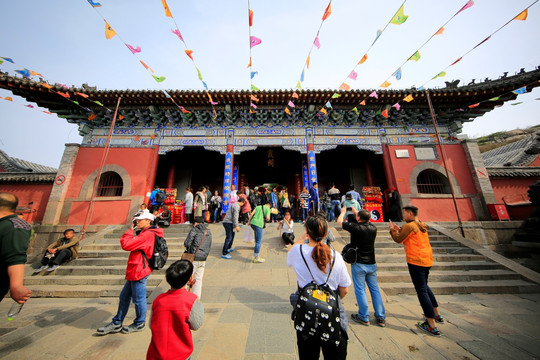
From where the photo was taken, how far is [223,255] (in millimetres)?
5090

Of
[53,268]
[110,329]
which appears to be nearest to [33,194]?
[53,268]

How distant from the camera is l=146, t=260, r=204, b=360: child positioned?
1.50m

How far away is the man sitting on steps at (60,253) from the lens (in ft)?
16.0

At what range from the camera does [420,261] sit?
9.10 feet

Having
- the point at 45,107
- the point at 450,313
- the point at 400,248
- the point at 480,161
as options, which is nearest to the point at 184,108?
the point at 45,107

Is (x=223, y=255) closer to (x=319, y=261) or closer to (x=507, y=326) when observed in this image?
(x=319, y=261)

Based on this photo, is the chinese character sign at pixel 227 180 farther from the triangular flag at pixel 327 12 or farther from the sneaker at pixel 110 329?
the triangular flag at pixel 327 12

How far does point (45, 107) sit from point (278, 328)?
12.5 metres

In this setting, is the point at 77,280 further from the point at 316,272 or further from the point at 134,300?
the point at 316,272

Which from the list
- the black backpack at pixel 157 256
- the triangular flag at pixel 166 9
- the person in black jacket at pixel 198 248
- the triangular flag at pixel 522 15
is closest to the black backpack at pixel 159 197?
the person in black jacket at pixel 198 248

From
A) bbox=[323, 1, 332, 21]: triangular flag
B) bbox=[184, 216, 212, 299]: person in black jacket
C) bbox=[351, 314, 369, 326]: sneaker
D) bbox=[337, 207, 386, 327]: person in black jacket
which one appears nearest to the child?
bbox=[184, 216, 212, 299]: person in black jacket

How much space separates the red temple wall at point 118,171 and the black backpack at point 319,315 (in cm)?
858

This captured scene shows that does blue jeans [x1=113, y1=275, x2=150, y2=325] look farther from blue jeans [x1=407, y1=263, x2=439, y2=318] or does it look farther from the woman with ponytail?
blue jeans [x1=407, y1=263, x2=439, y2=318]

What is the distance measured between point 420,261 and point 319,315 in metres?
2.19
